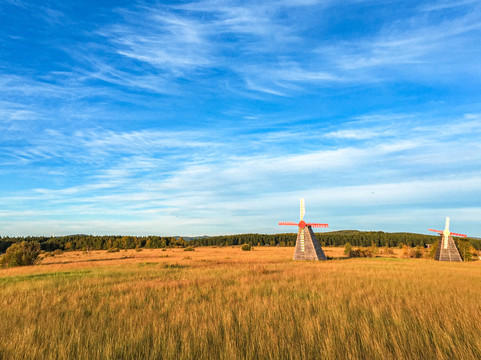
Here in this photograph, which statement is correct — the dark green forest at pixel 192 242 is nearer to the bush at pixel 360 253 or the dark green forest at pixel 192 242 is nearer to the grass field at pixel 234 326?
the bush at pixel 360 253

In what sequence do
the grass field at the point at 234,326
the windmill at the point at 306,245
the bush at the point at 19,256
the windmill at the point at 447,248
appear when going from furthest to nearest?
the windmill at the point at 447,248 < the windmill at the point at 306,245 < the bush at the point at 19,256 < the grass field at the point at 234,326

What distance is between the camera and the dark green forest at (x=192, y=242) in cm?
9220

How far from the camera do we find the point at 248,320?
7.83 m

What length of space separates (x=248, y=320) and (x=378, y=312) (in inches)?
159

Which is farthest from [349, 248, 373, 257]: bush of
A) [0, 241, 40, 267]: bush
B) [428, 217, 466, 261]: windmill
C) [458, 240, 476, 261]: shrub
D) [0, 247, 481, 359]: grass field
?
[0, 241, 40, 267]: bush

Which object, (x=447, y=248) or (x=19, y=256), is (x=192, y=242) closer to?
(x=19, y=256)

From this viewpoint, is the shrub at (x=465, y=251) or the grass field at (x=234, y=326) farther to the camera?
the shrub at (x=465, y=251)

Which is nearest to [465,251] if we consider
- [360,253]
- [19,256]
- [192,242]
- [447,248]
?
[447,248]

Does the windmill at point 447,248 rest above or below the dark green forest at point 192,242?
above

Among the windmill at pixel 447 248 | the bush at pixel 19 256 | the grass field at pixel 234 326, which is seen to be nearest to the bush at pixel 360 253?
the windmill at pixel 447 248

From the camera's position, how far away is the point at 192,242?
12450cm

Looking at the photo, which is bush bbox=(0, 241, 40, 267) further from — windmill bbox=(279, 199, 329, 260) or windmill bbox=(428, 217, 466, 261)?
windmill bbox=(428, 217, 466, 261)

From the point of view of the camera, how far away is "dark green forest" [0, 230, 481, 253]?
92.2 meters

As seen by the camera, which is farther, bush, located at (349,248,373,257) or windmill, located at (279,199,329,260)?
bush, located at (349,248,373,257)
